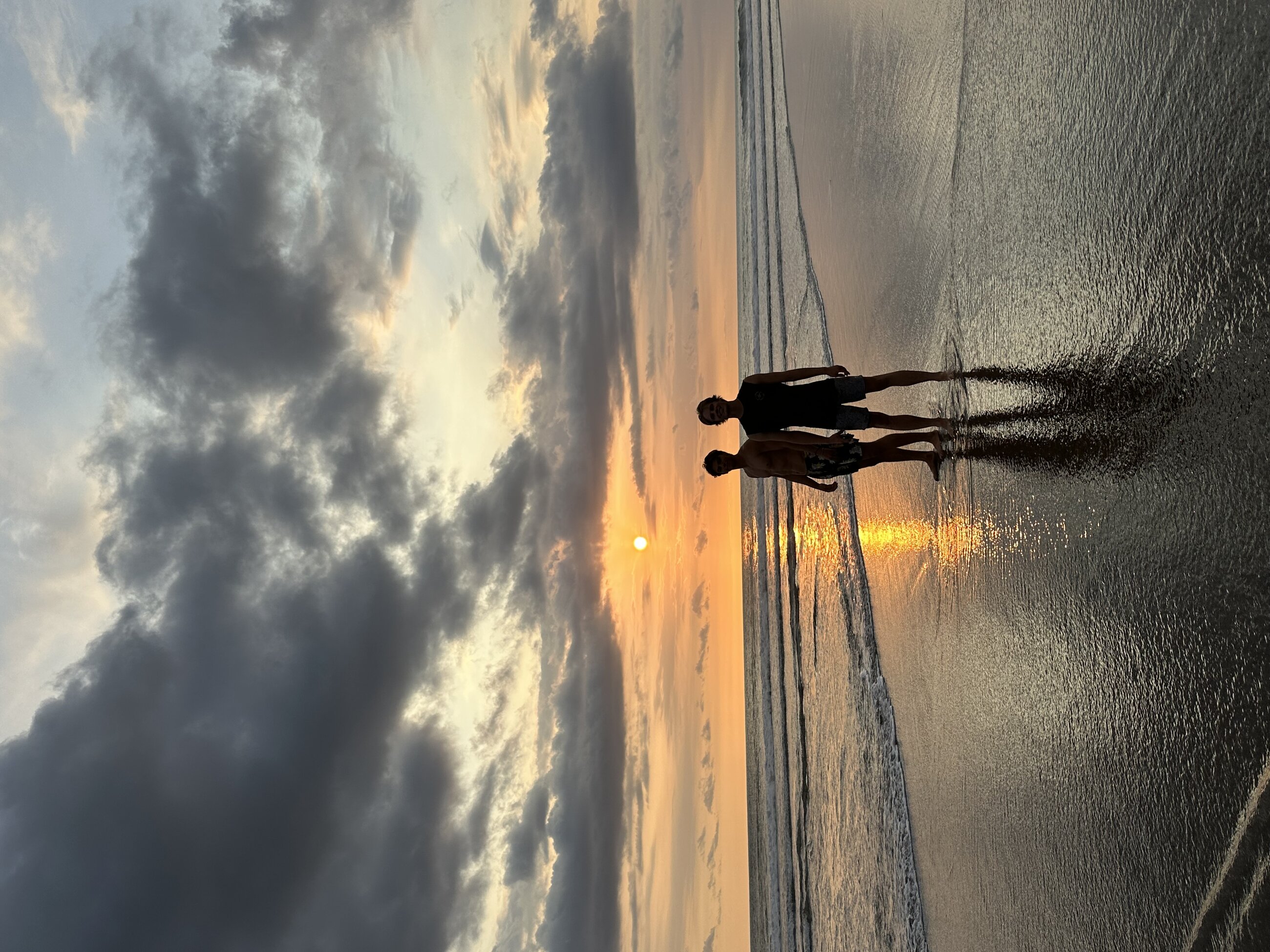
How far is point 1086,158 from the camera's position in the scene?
3.66 m

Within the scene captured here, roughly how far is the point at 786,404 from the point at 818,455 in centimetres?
49

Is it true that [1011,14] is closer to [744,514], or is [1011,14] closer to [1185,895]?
[1185,895]

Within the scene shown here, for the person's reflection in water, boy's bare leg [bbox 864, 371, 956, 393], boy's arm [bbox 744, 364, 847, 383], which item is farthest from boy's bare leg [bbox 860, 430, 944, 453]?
the person's reflection in water

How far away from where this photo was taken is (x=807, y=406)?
637cm

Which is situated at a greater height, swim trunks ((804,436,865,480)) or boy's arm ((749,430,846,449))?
boy's arm ((749,430,846,449))

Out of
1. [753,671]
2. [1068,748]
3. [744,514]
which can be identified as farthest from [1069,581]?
[744,514]

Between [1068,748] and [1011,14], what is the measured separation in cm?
440

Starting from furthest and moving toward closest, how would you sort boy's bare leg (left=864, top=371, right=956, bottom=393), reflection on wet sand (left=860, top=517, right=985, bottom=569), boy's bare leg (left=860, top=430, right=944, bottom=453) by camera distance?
boy's bare leg (left=860, top=430, right=944, bottom=453) → boy's bare leg (left=864, top=371, right=956, bottom=393) → reflection on wet sand (left=860, top=517, right=985, bottom=569)

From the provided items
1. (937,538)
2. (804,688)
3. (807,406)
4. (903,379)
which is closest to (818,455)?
(807,406)

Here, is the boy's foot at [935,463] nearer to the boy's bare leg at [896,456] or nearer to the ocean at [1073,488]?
the boy's bare leg at [896,456]

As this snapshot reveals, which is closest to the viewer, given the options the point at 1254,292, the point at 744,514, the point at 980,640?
the point at 1254,292

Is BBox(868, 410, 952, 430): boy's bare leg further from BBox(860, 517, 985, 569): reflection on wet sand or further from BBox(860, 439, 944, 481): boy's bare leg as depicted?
BBox(860, 517, 985, 569): reflection on wet sand

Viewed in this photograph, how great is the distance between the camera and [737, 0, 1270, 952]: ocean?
258cm

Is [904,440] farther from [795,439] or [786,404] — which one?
[786,404]
